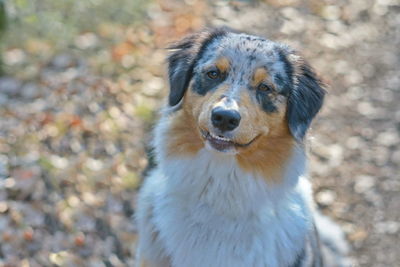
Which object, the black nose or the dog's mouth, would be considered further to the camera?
the dog's mouth

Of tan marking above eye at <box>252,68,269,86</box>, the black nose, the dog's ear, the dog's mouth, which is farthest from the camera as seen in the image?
the dog's ear

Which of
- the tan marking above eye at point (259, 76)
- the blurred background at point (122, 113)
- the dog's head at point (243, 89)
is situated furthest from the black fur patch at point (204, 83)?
the blurred background at point (122, 113)

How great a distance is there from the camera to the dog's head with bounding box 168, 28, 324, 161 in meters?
3.87

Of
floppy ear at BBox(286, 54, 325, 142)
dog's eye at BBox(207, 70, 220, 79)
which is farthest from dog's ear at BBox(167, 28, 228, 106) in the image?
floppy ear at BBox(286, 54, 325, 142)

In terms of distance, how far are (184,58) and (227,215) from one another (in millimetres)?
1009

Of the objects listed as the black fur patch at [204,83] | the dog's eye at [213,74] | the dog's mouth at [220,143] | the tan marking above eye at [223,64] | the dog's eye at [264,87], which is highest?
the tan marking above eye at [223,64]

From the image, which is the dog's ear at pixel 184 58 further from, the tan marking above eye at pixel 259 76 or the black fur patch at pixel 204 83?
the tan marking above eye at pixel 259 76

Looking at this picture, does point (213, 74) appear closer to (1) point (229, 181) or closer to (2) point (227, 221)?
(1) point (229, 181)

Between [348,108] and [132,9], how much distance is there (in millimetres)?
2596

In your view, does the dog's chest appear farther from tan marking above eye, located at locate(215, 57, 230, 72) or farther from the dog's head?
tan marking above eye, located at locate(215, 57, 230, 72)

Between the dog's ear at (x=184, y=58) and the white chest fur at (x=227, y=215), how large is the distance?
415mm

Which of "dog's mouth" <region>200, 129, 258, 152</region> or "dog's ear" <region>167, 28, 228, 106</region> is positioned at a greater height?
"dog's ear" <region>167, 28, 228, 106</region>

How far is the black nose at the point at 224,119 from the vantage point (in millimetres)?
3713

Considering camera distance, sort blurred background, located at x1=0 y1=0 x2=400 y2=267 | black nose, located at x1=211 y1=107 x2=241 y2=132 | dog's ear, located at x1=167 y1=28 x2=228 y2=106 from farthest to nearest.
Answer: blurred background, located at x1=0 y1=0 x2=400 y2=267, dog's ear, located at x1=167 y1=28 x2=228 y2=106, black nose, located at x1=211 y1=107 x2=241 y2=132
